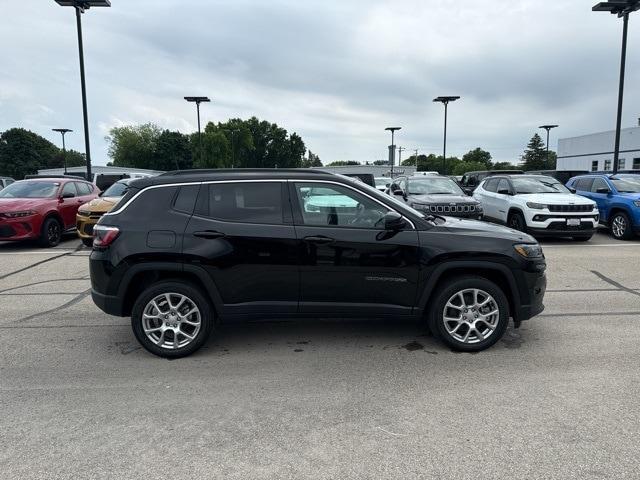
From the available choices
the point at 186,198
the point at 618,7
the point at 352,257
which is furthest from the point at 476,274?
the point at 618,7

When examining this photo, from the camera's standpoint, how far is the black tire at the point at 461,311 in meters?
4.45

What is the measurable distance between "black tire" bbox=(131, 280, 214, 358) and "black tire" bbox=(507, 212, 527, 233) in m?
9.56

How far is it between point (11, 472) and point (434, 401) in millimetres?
2804

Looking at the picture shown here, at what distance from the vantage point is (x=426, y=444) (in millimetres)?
3008

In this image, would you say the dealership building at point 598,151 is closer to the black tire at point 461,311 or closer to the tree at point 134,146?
the black tire at point 461,311

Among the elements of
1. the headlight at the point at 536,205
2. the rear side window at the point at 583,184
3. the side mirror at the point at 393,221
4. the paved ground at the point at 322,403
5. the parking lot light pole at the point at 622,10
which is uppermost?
the parking lot light pole at the point at 622,10

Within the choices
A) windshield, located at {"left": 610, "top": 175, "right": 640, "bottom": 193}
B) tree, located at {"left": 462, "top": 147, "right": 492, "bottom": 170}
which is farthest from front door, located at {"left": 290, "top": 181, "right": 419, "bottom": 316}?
tree, located at {"left": 462, "top": 147, "right": 492, "bottom": 170}

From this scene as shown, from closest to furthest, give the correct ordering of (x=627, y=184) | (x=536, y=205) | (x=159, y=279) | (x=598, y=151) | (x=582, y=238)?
(x=159, y=279) < (x=536, y=205) < (x=582, y=238) < (x=627, y=184) < (x=598, y=151)

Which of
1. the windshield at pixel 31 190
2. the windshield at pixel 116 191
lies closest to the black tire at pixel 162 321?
the windshield at pixel 116 191

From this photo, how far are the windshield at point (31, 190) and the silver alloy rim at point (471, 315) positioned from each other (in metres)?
11.0

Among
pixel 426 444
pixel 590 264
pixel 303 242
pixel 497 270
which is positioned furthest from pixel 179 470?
pixel 590 264

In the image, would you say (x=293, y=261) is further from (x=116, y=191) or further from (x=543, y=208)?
(x=116, y=191)

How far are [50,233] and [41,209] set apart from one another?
25.0 inches

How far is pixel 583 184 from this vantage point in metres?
14.1
